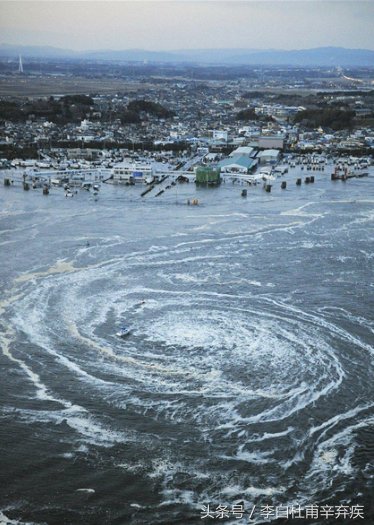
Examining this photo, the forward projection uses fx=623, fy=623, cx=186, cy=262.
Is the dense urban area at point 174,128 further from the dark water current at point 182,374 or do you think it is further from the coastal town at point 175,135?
the dark water current at point 182,374

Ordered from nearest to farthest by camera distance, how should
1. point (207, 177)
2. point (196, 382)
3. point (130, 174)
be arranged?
point (196, 382) < point (207, 177) < point (130, 174)

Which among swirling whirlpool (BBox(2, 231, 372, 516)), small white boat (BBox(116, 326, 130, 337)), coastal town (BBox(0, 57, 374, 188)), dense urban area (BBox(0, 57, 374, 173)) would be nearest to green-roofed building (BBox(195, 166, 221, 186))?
coastal town (BBox(0, 57, 374, 188))

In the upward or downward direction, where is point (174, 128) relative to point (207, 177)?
upward

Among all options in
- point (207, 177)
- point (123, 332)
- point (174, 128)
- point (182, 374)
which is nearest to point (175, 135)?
point (174, 128)

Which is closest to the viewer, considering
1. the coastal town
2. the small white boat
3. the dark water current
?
the dark water current

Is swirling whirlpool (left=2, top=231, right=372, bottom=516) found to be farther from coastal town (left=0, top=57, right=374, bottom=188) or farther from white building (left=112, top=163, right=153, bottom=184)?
coastal town (left=0, top=57, right=374, bottom=188)

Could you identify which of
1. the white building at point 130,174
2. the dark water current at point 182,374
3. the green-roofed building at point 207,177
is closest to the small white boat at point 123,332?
the dark water current at point 182,374

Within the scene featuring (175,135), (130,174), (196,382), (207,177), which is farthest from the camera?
(175,135)

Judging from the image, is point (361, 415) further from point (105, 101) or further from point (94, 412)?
point (105, 101)

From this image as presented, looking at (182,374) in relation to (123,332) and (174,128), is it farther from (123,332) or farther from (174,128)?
(174,128)
